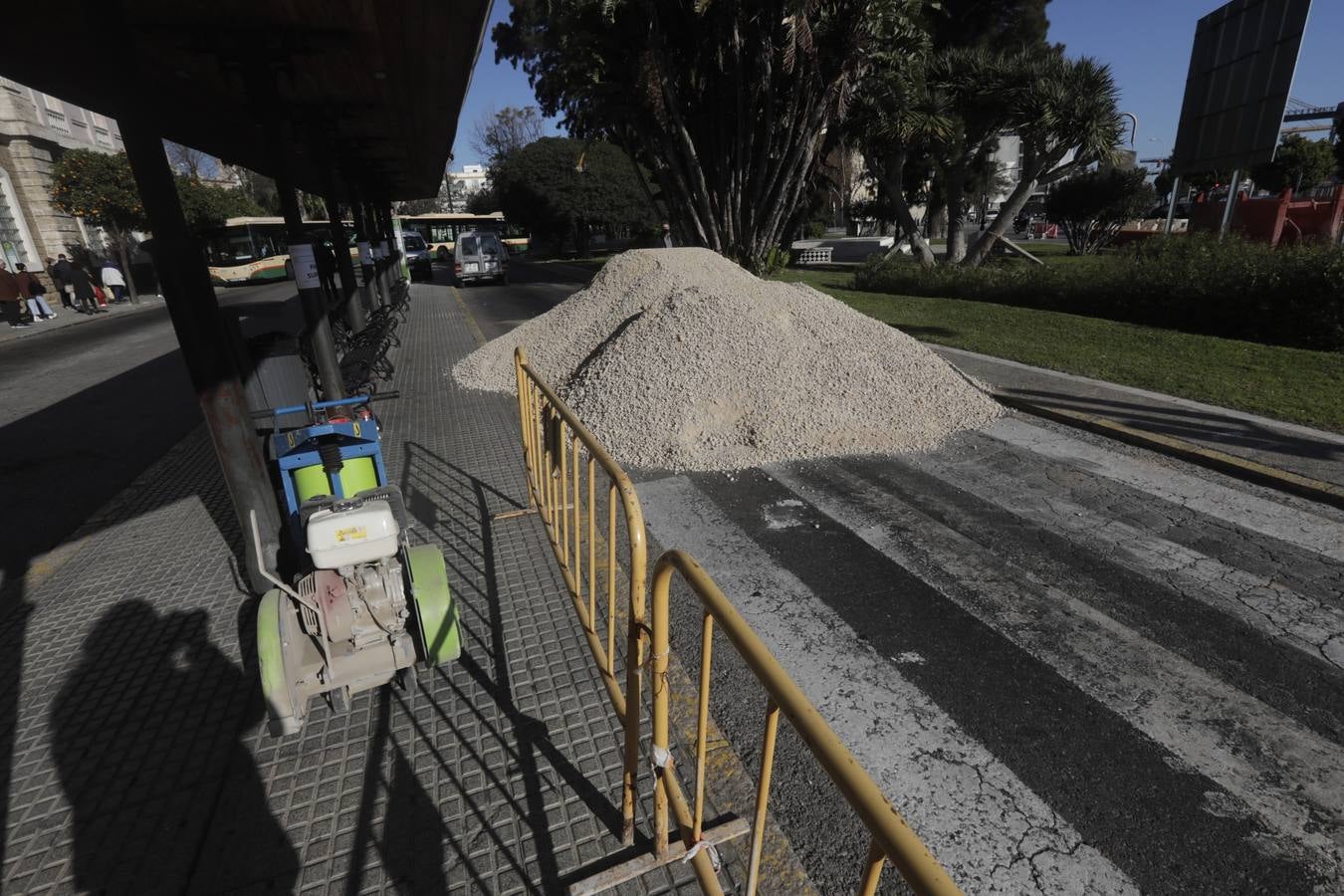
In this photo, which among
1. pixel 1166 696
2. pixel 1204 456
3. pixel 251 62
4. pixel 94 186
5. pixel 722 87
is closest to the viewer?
pixel 1166 696

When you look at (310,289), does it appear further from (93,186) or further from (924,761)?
(93,186)

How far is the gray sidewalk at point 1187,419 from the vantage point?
563 cm

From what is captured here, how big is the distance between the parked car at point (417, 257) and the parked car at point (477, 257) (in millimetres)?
6863

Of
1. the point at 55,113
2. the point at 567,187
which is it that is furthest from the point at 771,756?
the point at 567,187

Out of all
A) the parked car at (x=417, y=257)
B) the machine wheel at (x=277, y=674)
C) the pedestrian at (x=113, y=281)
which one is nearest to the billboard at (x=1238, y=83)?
the machine wheel at (x=277, y=674)

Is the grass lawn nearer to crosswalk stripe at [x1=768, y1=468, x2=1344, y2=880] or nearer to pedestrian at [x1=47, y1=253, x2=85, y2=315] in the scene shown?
crosswalk stripe at [x1=768, y1=468, x2=1344, y2=880]

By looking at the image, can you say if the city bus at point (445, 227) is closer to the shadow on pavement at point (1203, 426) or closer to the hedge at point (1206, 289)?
the hedge at point (1206, 289)

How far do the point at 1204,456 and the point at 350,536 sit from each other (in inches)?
277

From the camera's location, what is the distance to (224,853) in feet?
7.76

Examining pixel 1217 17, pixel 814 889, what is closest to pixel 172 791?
pixel 814 889

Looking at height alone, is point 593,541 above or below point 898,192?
below

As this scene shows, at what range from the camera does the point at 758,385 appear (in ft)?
22.5

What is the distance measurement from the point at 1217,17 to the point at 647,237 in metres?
33.5

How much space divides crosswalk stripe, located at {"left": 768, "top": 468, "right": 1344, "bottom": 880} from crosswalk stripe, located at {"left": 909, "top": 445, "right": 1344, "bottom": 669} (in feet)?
2.40
